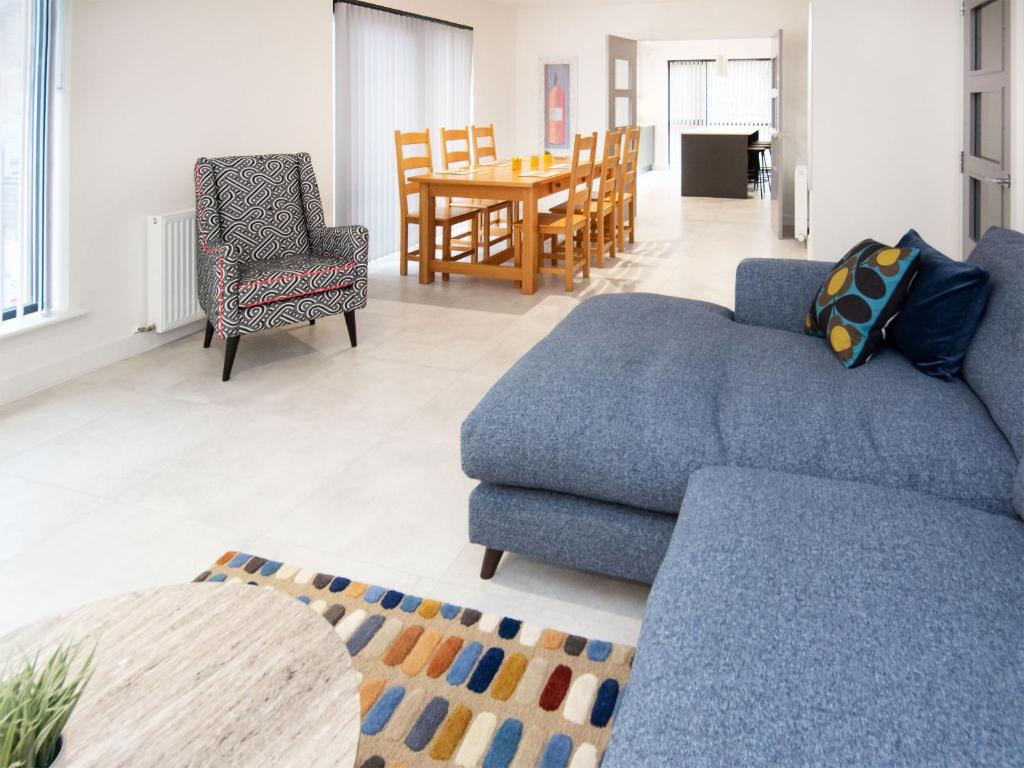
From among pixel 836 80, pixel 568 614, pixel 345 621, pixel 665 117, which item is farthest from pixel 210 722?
pixel 665 117

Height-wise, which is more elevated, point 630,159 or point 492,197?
point 630,159

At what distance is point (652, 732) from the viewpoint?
3.22 ft

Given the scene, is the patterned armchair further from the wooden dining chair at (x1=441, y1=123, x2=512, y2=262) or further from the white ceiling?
the white ceiling

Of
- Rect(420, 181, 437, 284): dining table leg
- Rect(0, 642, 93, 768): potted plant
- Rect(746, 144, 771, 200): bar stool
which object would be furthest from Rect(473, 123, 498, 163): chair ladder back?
Rect(0, 642, 93, 768): potted plant

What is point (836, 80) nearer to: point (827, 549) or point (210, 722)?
point (827, 549)

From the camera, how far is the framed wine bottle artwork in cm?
942

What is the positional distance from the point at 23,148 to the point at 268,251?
3.82 ft

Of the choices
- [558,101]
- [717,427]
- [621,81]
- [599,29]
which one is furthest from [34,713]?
[599,29]

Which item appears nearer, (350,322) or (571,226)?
(350,322)

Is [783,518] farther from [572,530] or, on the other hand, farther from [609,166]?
[609,166]

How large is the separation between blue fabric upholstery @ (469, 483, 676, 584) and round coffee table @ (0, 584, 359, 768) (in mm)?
771

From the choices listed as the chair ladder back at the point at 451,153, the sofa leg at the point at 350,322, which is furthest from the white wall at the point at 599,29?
the sofa leg at the point at 350,322

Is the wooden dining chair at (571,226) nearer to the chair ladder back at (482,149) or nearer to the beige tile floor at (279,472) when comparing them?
the beige tile floor at (279,472)

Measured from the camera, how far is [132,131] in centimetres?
399
